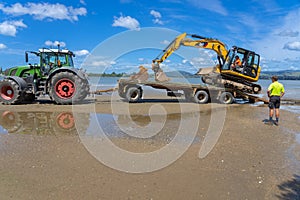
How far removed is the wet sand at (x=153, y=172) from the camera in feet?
10.5

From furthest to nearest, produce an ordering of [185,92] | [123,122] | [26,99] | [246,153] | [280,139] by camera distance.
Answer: [185,92] < [26,99] < [123,122] < [280,139] < [246,153]

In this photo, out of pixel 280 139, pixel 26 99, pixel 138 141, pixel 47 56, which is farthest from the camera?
pixel 26 99

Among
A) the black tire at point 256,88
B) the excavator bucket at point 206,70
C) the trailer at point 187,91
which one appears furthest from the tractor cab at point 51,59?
the black tire at point 256,88

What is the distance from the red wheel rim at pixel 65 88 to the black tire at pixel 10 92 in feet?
5.90

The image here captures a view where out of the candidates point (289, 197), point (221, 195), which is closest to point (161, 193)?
point (221, 195)

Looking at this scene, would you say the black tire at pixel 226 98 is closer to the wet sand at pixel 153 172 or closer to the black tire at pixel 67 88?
the wet sand at pixel 153 172

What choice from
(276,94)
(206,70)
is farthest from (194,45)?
(276,94)

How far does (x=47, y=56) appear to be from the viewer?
1107cm

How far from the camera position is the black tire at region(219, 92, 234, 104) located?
513 inches

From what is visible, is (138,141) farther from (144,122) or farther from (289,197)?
(289,197)

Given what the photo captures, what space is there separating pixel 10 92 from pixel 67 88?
9.39 feet

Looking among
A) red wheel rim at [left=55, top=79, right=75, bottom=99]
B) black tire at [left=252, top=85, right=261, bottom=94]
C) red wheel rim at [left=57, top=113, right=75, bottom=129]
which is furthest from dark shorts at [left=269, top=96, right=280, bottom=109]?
red wheel rim at [left=55, top=79, right=75, bottom=99]

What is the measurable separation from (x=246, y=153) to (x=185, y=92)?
8669 mm

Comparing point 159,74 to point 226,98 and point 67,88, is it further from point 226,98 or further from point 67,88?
point 67,88
